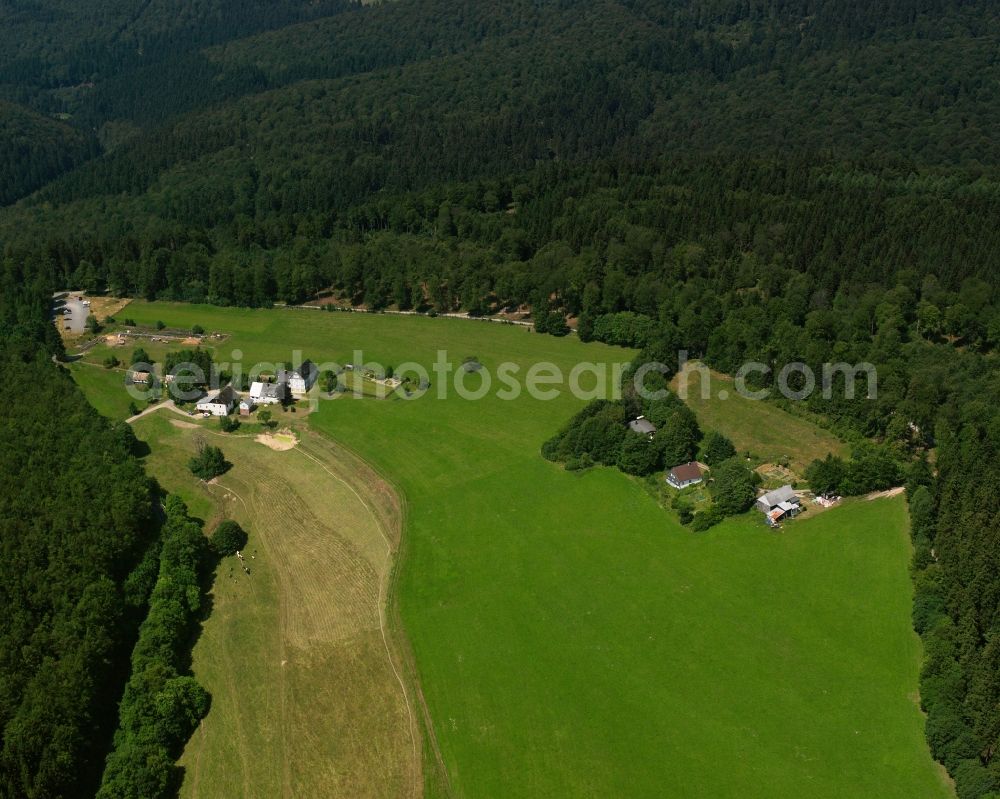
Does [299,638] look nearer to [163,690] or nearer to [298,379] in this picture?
[163,690]

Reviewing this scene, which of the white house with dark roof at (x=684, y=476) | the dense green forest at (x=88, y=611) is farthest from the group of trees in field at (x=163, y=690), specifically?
the white house with dark roof at (x=684, y=476)

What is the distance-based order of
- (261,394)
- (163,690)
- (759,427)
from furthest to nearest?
1. (261,394)
2. (759,427)
3. (163,690)

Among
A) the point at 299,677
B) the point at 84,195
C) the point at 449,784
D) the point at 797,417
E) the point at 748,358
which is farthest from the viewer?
the point at 84,195

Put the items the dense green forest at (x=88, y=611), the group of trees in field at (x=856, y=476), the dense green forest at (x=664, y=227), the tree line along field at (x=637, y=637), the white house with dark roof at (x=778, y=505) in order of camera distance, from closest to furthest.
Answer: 1. the dense green forest at (x=88, y=611)
2. the tree line along field at (x=637, y=637)
3. the white house with dark roof at (x=778, y=505)
4. the group of trees in field at (x=856, y=476)
5. the dense green forest at (x=664, y=227)

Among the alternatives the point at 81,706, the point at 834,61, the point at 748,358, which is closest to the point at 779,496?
the point at 748,358

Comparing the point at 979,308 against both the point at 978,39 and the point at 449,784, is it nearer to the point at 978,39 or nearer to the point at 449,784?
the point at 449,784

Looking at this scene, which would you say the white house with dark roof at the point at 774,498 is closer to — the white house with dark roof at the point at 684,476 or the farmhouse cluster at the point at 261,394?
the white house with dark roof at the point at 684,476

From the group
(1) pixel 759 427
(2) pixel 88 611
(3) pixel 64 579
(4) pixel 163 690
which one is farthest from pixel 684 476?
(3) pixel 64 579
